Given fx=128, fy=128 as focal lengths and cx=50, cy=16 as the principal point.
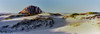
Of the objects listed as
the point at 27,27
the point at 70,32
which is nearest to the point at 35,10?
the point at 27,27

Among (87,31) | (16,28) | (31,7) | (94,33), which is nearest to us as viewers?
(94,33)

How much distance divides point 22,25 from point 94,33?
8698 millimetres

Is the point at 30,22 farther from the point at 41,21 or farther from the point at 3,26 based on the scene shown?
the point at 3,26

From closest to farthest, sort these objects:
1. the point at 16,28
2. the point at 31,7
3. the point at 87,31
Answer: the point at 87,31 < the point at 16,28 < the point at 31,7

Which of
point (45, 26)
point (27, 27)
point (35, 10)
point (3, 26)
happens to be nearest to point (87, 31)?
point (45, 26)

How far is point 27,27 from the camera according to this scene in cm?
1425

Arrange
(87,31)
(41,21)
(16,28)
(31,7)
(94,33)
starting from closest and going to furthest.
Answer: (94,33)
(87,31)
(16,28)
(41,21)
(31,7)

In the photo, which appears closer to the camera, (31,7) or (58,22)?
(58,22)

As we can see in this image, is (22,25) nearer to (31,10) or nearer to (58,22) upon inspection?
(58,22)

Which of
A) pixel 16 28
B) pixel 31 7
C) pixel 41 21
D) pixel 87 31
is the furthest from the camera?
pixel 31 7

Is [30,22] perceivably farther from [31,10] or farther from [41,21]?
[31,10]

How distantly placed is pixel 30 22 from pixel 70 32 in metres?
7.04

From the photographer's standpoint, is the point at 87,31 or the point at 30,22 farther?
the point at 30,22

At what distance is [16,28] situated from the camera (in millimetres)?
14133
